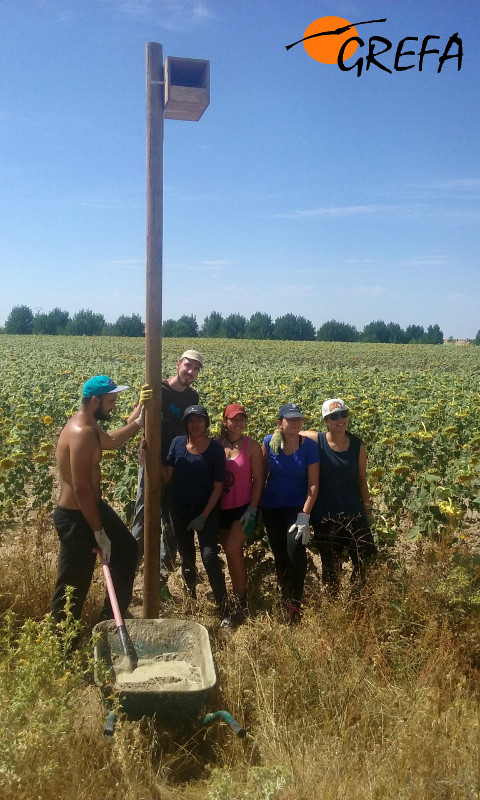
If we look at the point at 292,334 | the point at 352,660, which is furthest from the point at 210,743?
the point at 292,334

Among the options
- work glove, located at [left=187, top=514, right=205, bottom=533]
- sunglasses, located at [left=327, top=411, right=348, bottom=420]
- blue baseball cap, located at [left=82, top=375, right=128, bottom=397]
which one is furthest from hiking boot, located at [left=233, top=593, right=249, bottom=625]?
blue baseball cap, located at [left=82, top=375, right=128, bottom=397]

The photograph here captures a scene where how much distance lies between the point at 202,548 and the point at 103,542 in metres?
0.84

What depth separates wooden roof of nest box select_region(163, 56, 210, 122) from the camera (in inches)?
151

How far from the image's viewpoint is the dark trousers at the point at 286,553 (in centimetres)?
454

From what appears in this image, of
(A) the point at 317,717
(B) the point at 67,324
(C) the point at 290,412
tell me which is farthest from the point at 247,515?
(B) the point at 67,324

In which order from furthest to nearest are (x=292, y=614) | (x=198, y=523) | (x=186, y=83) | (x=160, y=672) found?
(x=198, y=523), (x=292, y=614), (x=186, y=83), (x=160, y=672)

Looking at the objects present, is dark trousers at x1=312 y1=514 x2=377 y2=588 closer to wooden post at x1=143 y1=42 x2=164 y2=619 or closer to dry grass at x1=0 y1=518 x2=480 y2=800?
dry grass at x1=0 y1=518 x2=480 y2=800

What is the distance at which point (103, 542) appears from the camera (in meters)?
4.04

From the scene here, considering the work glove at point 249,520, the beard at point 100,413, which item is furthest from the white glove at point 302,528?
the beard at point 100,413

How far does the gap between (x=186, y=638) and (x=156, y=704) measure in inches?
29.2

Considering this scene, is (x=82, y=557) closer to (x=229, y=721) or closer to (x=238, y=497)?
(x=238, y=497)

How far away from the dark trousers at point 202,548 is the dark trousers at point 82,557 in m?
0.52

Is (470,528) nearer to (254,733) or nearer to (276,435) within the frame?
(276,435)

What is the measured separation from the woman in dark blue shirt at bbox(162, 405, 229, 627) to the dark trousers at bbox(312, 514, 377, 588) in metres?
0.70
